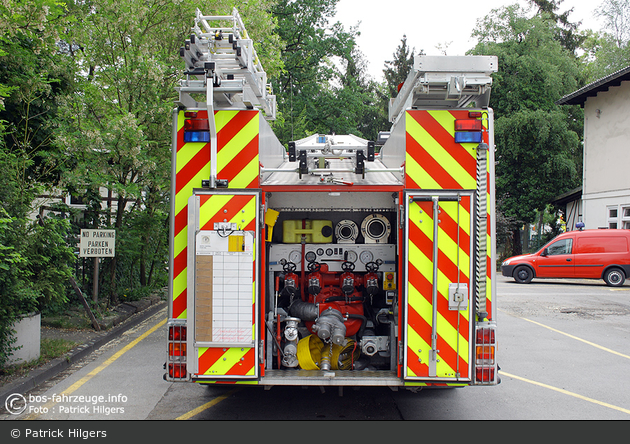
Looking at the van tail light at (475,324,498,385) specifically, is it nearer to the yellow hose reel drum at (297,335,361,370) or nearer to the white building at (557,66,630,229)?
the yellow hose reel drum at (297,335,361,370)

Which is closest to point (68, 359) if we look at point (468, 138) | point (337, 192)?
point (337, 192)

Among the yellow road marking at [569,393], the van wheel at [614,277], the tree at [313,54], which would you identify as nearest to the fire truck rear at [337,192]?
the yellow road marking at [569,393]

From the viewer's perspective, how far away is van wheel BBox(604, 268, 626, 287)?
1680 cm

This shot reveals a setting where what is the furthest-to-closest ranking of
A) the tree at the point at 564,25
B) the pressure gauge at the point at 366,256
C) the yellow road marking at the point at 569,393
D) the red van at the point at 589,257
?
the tree at the point at 564,25, the red van at the point at 589,257, the yellow road marking at the point at 569,393, the pressure gauge at the point at 366,256

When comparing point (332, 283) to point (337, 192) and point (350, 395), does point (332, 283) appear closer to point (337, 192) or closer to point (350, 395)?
point (350, 395)

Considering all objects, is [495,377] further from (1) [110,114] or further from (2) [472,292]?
(1) [110,114]

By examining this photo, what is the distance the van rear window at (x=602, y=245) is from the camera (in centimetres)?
1681

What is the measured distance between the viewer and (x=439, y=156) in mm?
4117

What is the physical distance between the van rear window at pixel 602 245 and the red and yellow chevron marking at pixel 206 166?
16.6m

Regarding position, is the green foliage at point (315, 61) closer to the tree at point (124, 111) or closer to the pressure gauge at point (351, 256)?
the tree at point (124, 111)

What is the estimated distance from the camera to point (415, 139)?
4.14 metres

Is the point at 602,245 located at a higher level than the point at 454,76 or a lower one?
lower

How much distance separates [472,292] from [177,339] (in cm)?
257

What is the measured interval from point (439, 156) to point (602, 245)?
52.3 feet
